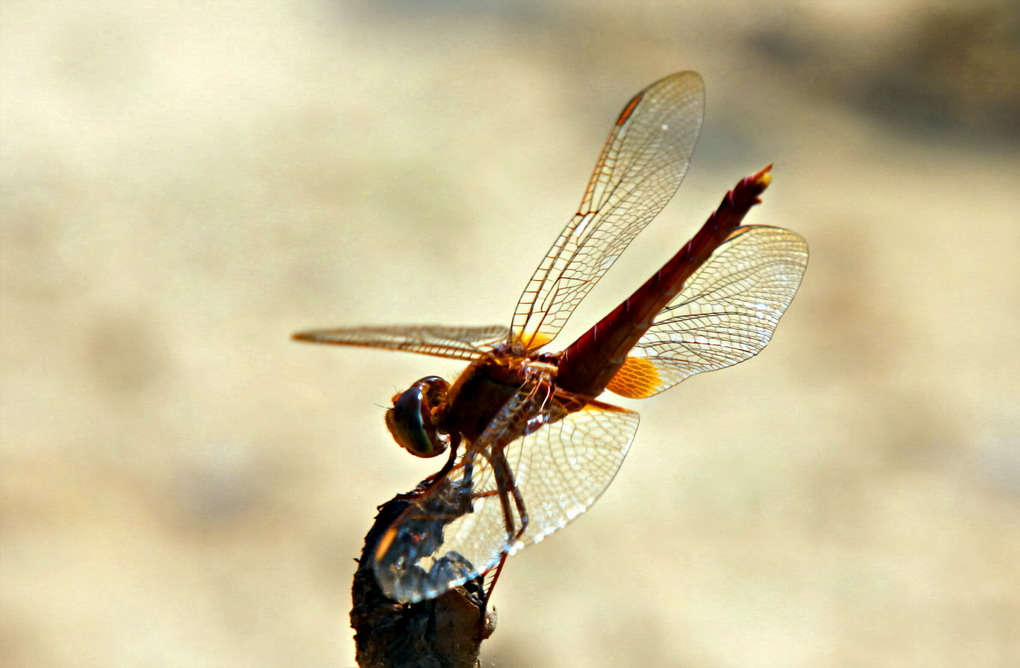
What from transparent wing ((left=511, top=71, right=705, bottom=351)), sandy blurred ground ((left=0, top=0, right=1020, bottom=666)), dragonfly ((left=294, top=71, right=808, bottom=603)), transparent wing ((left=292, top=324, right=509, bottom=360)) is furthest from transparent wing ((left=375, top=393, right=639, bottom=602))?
sandy blurred ground ((left=0, top=0, right=1020, bottom=666))

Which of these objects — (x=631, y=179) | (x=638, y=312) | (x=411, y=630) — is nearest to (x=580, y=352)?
(x=638, y=312)

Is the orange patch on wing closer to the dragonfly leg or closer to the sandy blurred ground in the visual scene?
the dragonfly leg

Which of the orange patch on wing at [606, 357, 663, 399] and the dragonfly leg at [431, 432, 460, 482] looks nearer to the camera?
the dragonfly leg at [431, 432, 460, 482]

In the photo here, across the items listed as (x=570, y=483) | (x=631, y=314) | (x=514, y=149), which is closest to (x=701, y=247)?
(x=631, y=314)

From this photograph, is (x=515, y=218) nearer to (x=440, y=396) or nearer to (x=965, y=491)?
(x=965, y=491)

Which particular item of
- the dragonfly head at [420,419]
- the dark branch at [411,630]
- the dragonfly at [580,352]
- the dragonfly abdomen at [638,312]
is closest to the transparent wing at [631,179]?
the dragonfly at [580,352]

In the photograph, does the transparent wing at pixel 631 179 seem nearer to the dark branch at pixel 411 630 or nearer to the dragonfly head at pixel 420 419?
the dragonfly head at pixel 420 419
